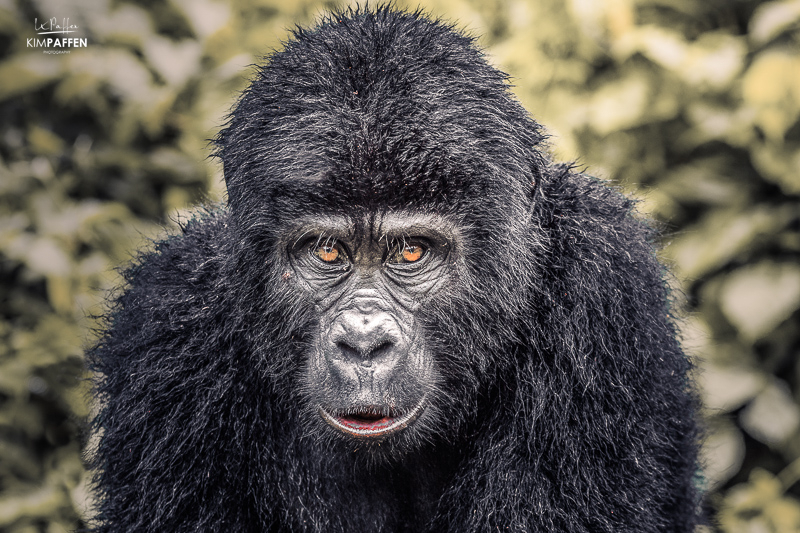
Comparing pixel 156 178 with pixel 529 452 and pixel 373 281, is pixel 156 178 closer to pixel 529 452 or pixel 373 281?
pixel 373 281

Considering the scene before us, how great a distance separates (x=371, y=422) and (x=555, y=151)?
2.73 m

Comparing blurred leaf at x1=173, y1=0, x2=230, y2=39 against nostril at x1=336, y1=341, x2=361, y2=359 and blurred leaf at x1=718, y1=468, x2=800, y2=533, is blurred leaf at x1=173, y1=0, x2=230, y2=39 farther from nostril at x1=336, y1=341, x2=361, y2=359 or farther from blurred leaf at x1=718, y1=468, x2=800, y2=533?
blurred leaf at x1=718, y1=468, x2=800, y2=533

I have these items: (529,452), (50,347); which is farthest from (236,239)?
(50,347)

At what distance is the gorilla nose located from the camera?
2863mm

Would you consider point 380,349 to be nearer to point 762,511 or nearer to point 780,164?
point 762,511

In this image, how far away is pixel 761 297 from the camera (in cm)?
534

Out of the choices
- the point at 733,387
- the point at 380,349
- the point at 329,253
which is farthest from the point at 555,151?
the point at 380,349

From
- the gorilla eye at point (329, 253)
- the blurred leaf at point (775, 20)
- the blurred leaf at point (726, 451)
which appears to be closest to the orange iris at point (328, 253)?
the gorilla eye at point (329, 253)

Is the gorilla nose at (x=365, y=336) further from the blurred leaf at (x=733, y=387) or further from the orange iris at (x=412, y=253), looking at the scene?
the blurred leaf at (x=733, y=387)

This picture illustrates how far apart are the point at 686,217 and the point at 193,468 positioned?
407 centimetres

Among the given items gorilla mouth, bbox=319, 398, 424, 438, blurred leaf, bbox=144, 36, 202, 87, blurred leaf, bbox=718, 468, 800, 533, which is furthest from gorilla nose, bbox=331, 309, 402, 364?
blurred leaf, bbox=144, 36, 202, 87

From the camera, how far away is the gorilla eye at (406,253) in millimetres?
3123

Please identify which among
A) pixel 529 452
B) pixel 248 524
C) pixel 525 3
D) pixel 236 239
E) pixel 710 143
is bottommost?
pixel 248 524

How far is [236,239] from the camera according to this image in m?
3.32
